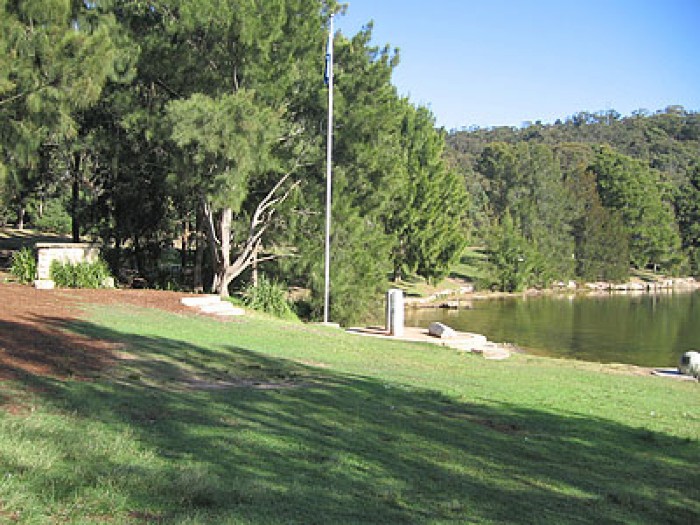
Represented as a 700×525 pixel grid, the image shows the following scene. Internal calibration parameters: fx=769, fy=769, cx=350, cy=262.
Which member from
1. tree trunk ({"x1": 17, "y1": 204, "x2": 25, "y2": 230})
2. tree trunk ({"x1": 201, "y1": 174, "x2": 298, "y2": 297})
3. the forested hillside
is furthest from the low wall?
the forested hillside

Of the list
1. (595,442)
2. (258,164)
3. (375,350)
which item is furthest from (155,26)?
(595,442)

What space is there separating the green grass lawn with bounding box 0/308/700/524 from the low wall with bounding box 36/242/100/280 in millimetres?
9661

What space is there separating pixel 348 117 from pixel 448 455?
19.7 meters

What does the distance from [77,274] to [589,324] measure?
26.4 m

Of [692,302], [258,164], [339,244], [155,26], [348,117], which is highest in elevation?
[155,26]

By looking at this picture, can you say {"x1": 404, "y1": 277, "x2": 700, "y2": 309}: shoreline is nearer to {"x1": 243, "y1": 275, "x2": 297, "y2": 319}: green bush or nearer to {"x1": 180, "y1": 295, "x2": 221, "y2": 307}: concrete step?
{"x1": 243, "y1": 275, "x2": 297, "y2": 319}: green bush

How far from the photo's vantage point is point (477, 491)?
6.20 m

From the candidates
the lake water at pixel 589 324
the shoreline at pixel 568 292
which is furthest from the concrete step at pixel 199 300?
the shoreline at pixel 568 292

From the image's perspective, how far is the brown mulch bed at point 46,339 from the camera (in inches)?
360

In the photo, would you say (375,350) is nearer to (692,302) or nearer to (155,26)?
(155,26)

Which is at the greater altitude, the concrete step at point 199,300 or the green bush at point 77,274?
the green bush at point 77,274

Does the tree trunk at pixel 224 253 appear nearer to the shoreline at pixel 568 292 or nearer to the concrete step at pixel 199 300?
the concrete step at pixel 199 300

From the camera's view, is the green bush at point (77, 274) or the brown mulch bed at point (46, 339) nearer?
the brown mulch bed at point (46, 339)

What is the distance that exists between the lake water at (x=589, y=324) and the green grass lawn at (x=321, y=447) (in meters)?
15.7
